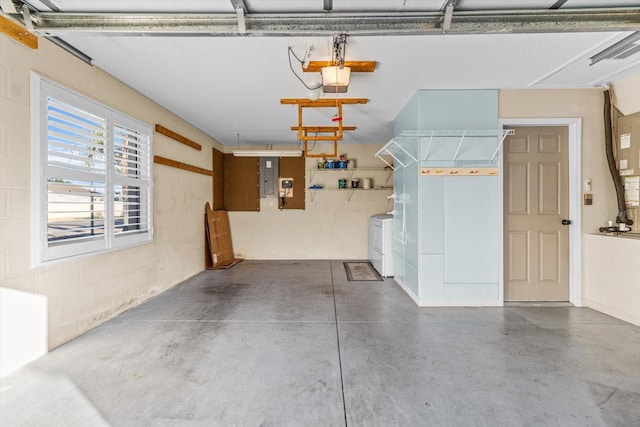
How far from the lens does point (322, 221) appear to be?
6832 millimetres

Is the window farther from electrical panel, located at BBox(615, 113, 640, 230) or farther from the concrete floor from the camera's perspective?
electrical panel, located at BBox(615, 113, 640, 230)

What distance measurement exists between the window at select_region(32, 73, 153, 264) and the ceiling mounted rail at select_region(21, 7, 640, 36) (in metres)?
0.73

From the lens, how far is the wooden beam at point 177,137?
4176mm

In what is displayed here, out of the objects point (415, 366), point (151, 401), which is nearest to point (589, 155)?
point (415, 366)

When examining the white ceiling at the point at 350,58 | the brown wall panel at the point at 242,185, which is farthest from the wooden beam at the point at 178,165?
the brown wall panel at the point at 242,185

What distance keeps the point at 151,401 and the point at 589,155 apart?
16.5 ft

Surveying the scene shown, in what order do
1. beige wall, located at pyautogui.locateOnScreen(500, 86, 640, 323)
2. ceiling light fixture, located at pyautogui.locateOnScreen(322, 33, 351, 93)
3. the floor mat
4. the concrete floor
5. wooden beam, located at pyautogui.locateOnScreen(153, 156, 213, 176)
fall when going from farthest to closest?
the floor mat, wooden beam, located at pyautogui.locateOnScreen(153, 156, 213, 176), beige wall, located at pyautogui.locateOnScreen(500, 86, 640, 323), ceiling light fixture, located at pyautogui.locateOnScreen(322, 33, 351, 93), the concrete floor

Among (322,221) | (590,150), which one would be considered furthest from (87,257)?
(590,150)

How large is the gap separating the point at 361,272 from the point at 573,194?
10.7ft

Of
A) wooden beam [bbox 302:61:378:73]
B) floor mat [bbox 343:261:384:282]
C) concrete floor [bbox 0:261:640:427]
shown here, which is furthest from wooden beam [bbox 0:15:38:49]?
floor mat [bbox 343:261:384:282]

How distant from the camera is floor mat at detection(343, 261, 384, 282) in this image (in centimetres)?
499

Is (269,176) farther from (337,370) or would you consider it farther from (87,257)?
(337,370)

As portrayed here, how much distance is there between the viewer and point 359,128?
213 inches

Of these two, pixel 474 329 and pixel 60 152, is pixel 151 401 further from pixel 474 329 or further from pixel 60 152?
pixel 474 329
